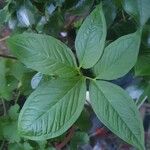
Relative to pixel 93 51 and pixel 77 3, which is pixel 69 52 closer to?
pixel 93 51

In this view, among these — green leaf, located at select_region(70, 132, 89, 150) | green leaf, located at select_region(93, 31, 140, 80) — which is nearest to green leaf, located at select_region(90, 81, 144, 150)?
green leaf, located at select_region(93, 31, 140, 80)

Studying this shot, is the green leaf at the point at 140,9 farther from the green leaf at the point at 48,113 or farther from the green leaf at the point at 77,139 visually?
the green leaf at the point at 77,139

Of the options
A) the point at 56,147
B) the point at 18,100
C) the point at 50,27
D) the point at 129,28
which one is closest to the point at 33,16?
the point at 50,27

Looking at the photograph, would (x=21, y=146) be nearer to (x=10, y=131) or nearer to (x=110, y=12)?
(x=10, y=131)

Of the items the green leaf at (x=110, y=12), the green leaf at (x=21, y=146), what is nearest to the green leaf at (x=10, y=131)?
the green leaf at (x=21, y=146)

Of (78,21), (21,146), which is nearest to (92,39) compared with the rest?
(78,21)

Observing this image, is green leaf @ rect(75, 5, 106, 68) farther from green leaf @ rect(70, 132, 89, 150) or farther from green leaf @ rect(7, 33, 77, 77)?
green leaf @ rect(70, 132, 89, 150)

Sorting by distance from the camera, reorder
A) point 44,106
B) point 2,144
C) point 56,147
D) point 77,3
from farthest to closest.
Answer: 1. point 2,144
2. point 56,147
3. point 77,3
4. point 44,106
